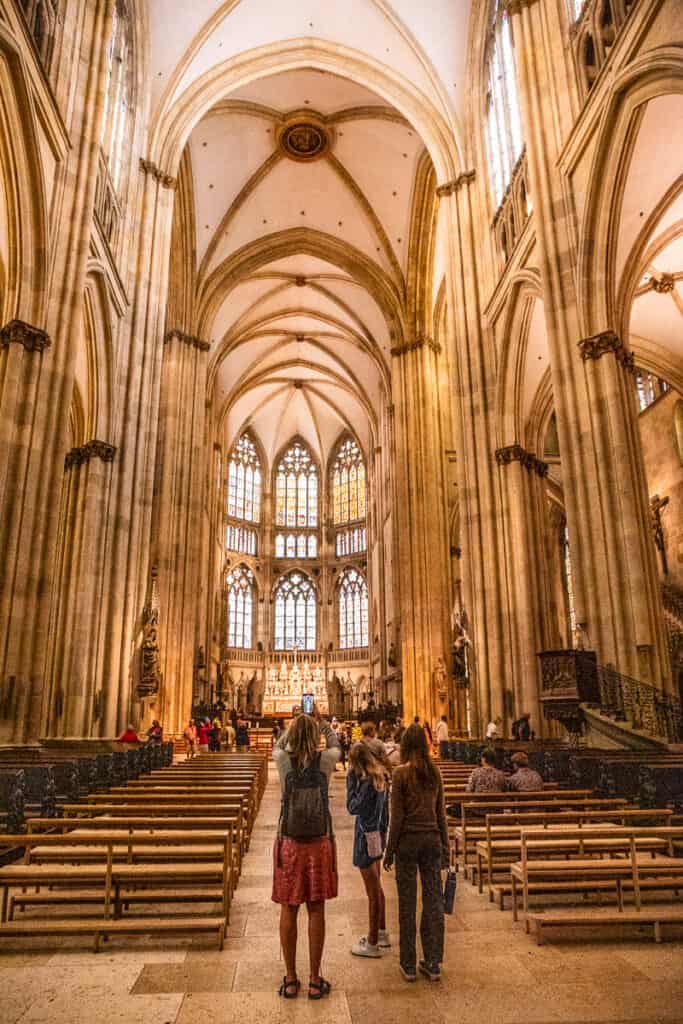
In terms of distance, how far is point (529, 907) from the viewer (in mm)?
4883

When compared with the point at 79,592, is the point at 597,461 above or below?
above

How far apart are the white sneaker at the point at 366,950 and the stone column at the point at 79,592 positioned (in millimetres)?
11578

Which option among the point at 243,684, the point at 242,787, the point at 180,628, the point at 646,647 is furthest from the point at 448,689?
the point at 243,684

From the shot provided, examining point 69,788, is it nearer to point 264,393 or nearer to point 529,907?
point 529,907

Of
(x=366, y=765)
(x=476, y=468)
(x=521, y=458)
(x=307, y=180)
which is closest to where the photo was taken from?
(x=366, y=765)

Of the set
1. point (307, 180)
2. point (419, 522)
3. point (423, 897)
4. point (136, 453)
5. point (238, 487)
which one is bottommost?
point (423, 897)

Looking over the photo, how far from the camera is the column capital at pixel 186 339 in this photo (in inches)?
1064

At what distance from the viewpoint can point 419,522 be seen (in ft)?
89.9

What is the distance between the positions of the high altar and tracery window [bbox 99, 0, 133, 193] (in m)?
31.7

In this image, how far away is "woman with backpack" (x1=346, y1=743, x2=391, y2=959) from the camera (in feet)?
13.8

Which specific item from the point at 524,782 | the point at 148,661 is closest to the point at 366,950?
the point at 524,782

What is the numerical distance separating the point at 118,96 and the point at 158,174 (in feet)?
6.44

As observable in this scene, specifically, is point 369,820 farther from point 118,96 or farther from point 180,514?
point 180,514

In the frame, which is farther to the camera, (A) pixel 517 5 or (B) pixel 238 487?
(B) pixel 238 487
